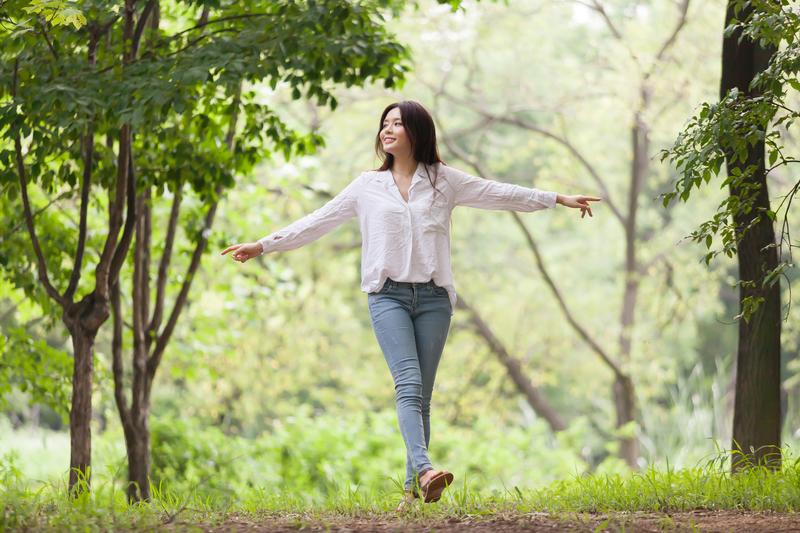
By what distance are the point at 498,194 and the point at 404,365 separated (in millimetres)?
928

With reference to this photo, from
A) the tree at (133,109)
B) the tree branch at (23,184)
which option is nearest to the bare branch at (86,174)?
the tree at (133,109)

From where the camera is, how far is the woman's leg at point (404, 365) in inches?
160

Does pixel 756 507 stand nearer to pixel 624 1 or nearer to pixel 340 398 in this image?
pixel 624 1

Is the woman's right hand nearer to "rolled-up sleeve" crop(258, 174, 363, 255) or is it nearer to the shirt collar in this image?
"rolled-up sleeve" crop(258, 174, 363, 255)

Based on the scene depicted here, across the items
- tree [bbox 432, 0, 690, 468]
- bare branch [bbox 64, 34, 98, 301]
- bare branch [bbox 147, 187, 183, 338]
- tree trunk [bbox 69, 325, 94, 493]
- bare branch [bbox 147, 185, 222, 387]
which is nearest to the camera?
bare branch [bbox 64, 34, 98, 301]

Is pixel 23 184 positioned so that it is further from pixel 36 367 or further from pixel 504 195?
pixel 504 195

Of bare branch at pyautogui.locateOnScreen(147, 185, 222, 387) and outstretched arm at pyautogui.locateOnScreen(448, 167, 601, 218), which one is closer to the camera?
outstretched arm at pyautogui.locateOnScreen(448, 167, 601, 218)

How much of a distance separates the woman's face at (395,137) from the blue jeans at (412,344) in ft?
2.00

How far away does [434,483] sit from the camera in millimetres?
3875

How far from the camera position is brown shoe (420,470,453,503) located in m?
3.87

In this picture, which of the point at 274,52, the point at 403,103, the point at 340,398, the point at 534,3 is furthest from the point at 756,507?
the point at 340,398

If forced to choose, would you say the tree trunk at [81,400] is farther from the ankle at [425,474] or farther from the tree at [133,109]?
the ankle at [425,474]

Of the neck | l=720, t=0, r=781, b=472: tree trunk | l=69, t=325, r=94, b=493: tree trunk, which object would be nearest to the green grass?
l=720, t=0, r=781, b=472: tree trunk

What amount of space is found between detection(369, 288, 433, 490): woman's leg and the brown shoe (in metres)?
0.08
